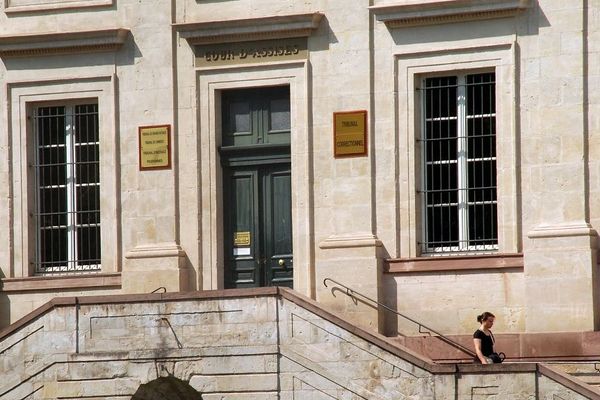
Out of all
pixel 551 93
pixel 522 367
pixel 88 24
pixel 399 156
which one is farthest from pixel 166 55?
pixel 522 367

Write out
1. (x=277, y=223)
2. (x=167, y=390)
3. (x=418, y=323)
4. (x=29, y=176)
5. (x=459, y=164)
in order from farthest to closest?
(x=29, y=176)
(x=277, y=223)
(x=459, y=164)
(x=418, y=323)
(x=167, y=390)

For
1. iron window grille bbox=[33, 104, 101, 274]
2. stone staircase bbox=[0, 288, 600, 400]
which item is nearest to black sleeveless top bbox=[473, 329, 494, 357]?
stone staircase bbox=[0, 288, 600, 400]

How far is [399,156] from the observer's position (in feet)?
103

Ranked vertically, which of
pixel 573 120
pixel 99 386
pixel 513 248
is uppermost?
pixel 573 120

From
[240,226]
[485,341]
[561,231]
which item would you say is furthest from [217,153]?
[485,341]

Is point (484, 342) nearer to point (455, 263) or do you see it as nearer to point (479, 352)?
point (479, 352)

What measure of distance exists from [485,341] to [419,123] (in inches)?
169

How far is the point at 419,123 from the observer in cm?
3147

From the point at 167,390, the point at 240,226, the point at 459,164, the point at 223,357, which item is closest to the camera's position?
the point at 223,357

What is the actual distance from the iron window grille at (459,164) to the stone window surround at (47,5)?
573 cm

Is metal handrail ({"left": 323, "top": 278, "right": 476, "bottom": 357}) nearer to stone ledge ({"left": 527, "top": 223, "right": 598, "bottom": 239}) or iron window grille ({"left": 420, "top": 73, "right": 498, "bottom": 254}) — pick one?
iron window grille ({"left": 420, "top": 73, "right": 498, "bottom": 254})

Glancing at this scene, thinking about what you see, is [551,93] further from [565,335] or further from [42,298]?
[42,298]

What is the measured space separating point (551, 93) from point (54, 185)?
342 inches

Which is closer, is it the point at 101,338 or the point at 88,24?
the point at 101,338
